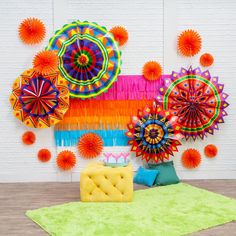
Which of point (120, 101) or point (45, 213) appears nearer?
point (45, 213)

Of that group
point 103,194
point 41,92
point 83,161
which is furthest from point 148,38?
point 103,194

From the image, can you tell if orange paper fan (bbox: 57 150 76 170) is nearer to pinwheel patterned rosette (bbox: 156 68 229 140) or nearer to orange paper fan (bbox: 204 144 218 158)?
pinwheel patterned rosette (bbox: 156 68 229 140)

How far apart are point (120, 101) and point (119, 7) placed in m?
1.14

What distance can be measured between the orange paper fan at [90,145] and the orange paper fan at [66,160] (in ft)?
0.43

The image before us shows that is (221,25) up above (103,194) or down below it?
above

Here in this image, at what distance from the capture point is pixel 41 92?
407 centimetres

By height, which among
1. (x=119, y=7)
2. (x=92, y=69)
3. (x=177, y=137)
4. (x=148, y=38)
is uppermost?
(x=119, y=7)

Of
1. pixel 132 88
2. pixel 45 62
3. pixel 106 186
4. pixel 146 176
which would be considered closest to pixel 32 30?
pixel 45 62

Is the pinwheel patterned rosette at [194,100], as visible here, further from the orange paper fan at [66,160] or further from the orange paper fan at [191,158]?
the orange paper fan at [66,160]

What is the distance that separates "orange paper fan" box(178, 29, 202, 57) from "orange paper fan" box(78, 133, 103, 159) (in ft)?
4.93

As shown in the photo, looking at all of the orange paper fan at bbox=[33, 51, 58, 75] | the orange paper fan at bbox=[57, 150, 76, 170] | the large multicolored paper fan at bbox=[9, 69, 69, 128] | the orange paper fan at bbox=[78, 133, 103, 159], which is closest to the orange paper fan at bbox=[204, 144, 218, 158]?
the orange paper fan at bbox=[78, 133, 103, 159]

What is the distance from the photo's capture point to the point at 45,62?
4055mm

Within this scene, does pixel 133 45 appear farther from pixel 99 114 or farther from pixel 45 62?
pixel 45 62

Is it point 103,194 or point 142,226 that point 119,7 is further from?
point 142,226
